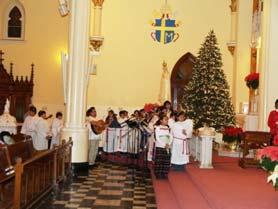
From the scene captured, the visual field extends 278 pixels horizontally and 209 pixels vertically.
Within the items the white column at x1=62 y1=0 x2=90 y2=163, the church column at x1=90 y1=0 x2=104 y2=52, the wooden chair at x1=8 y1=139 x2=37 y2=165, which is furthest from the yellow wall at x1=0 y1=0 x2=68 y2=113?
the wooden chair at x1=8 y1=139 x2=37 y2=165

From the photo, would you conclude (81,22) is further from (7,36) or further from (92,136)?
(7,36)

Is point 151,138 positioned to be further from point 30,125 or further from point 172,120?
point 30,125

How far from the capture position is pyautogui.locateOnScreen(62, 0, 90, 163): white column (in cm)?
1204

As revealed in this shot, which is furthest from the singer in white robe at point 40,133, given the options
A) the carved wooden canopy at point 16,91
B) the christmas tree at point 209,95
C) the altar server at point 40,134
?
the carved wooden canopy at point 16,91

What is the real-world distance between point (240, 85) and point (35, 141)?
8092 millimetres

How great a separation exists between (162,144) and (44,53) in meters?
9.84

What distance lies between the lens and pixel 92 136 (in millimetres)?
13492

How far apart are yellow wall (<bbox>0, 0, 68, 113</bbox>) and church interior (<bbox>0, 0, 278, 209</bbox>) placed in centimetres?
4

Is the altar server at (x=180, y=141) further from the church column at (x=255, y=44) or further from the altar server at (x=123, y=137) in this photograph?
the altar server at (x=123, y=137)

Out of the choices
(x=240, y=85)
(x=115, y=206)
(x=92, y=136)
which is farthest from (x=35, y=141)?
(x=240, y=85)

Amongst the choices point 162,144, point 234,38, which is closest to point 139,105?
point 234,38

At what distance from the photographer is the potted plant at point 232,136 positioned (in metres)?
13.3

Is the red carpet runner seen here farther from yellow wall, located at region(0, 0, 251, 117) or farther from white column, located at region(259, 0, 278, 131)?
yellow wall, located at region(0, 0, 251, 117)

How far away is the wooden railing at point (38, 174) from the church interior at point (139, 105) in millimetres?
29
